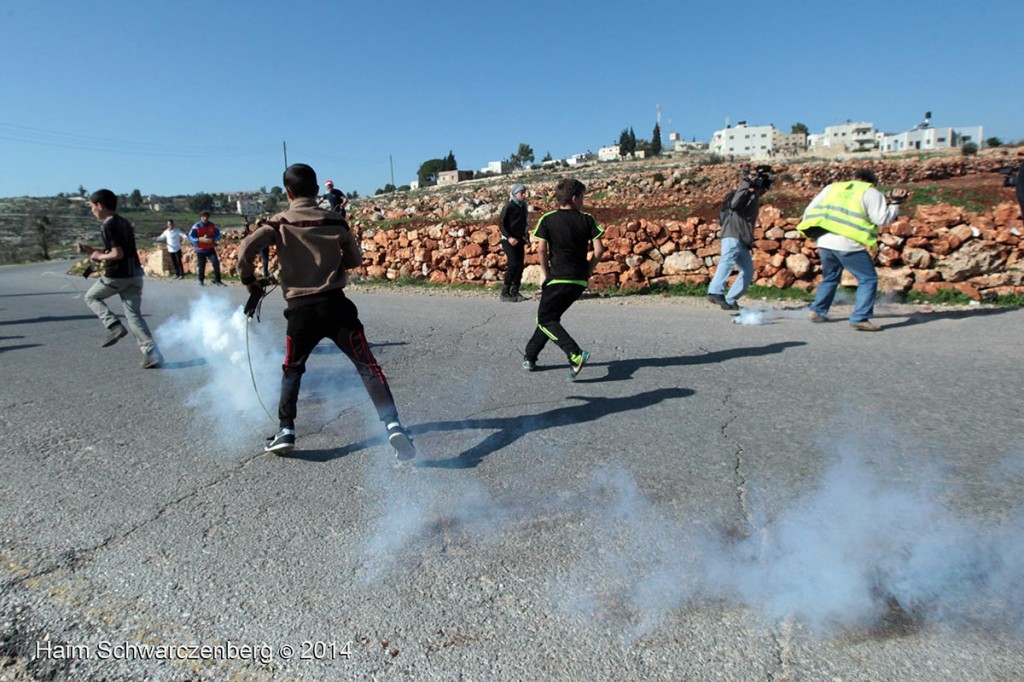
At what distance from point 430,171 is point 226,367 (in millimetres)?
83003

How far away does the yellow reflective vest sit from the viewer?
695 centimetres

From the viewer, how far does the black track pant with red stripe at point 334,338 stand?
148 inches

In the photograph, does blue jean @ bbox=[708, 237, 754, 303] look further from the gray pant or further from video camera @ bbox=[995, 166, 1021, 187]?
the gray pant

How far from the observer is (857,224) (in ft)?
22.9

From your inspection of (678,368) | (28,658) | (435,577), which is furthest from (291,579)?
(678,368)

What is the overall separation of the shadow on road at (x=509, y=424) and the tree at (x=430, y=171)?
67.4 metres

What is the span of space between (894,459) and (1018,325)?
16.1ft

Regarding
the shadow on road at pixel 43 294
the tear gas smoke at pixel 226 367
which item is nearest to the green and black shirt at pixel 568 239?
the tear gas smoke at pixel 226 367

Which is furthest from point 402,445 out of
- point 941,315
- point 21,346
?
point 941,315

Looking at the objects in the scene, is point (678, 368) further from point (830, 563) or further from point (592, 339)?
point (830, 563)

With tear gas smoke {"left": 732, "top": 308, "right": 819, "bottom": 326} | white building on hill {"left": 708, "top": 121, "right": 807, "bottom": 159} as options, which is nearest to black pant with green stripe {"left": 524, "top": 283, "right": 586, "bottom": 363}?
tear gas smoke {"left": 732, "top": 308, "right": 819, "bottom": 326}

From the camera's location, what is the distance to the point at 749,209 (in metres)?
8.12

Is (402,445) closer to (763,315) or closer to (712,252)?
(763,315)

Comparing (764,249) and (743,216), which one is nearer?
(743,216)
